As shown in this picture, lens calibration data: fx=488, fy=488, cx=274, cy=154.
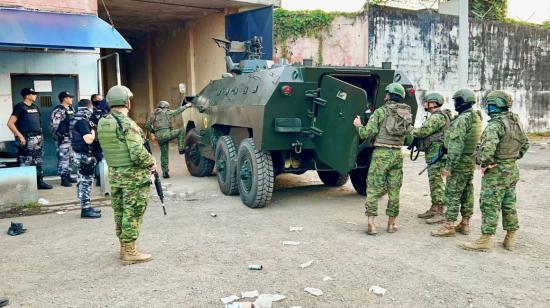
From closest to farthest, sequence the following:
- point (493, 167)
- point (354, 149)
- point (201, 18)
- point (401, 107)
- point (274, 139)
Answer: point (493, 167) < point (401, 107) < point (354, 149) < point (274, 139) < point (201, 18)

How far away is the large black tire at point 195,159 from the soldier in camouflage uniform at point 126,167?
4.41 meters

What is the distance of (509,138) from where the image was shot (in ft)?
15.3

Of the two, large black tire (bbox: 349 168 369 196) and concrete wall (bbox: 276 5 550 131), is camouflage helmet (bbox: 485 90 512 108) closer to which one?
large black tire (bbox: 349 168 369 196)

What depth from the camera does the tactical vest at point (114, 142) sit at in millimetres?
4391

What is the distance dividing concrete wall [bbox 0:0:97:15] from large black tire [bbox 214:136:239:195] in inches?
144

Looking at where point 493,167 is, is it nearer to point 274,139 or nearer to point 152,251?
point 274,139

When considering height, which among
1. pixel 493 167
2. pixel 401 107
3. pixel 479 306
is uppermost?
pixel 401 107

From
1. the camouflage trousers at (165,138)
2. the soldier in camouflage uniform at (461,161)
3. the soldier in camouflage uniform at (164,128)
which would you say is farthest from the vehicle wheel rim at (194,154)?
the soldier in camouflage uniform at (461,161)

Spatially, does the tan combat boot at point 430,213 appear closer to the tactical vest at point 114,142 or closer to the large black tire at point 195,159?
the tactical vest at point 114,142

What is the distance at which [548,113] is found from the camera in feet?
57.6

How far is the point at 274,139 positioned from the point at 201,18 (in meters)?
9.09

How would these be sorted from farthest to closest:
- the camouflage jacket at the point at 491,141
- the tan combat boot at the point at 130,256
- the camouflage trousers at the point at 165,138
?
the camouflage trousers at the point at 165,138
the camouflage jacket at the point at 491,141
the tan combat boot at the point at 130,256

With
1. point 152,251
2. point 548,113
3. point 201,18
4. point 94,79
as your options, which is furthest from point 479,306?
point 548,113

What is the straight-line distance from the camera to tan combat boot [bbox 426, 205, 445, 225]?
585 cm
